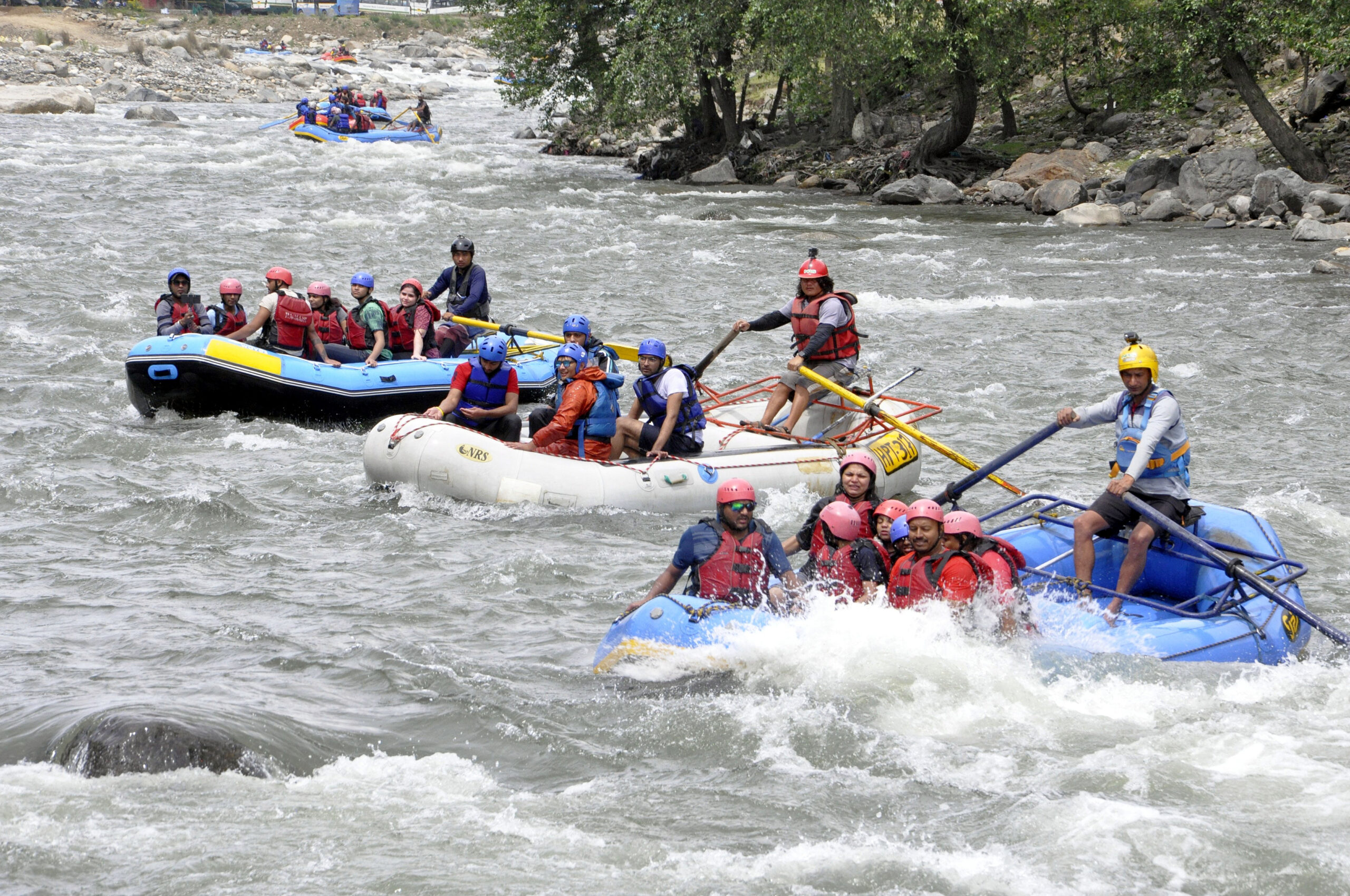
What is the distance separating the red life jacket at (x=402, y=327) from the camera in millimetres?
12508

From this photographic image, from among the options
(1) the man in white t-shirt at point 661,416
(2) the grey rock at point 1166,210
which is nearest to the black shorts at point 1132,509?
(1) the man in white t-shirt at point 661,416

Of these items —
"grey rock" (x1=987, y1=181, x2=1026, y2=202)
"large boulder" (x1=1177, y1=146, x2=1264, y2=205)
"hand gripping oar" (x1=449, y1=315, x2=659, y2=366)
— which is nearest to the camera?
"hand gripping oar" (x1=449, y1=315, x2=659, y2=366)

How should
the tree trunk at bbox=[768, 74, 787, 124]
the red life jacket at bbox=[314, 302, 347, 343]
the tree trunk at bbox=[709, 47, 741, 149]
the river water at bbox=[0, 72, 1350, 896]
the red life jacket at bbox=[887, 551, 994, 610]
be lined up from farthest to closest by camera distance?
the tree trunk at bbox=[768, 74, 787, 124]
the tree trunk at bbox=[709, 47, 741, 149]
the red life jacket at bbox=[314, 302, 347, 343]
the red life jacket at bbox=[887, 551, 994, 610]
the river water at bbox=[0, 72, 1350, 896]

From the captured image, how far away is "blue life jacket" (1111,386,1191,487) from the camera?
287 inches

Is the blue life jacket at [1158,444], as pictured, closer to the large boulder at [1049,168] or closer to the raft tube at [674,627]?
the raft tube at [674,627]

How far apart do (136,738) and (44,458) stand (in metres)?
5.72

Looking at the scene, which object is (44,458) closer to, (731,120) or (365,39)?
(731,120)

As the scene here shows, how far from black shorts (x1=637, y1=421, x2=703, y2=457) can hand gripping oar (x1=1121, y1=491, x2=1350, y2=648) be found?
12.0 ft

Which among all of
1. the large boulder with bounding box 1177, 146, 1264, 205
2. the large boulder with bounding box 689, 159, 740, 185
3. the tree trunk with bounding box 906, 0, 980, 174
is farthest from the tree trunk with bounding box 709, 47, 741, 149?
the large boulder with bounding box 1177, 146, 1264, 205

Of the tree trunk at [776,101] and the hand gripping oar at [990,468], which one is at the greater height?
the tree trunk at [776,101]

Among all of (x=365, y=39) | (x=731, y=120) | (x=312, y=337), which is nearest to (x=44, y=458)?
(x=312, y=337)

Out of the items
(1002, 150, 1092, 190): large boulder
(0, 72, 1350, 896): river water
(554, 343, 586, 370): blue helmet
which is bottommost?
(0, 72, 1350, 896): river water

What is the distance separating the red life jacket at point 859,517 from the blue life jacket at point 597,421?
2867mm

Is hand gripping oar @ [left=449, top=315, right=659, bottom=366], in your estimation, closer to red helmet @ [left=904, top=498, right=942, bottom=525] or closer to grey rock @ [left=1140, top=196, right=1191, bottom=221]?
red helmet @ [left=904, top=498, right=942, bottom=525]
